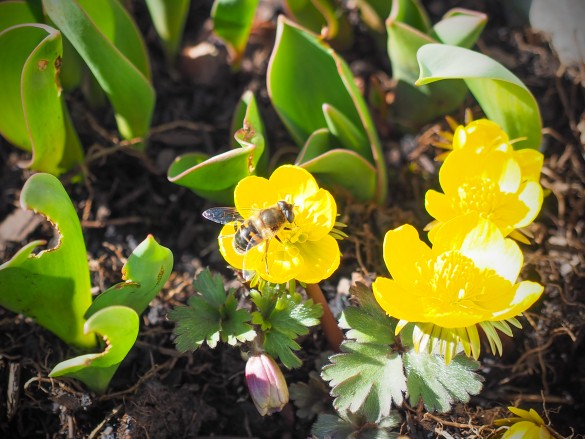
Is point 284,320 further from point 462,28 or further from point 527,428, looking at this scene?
point 462,28

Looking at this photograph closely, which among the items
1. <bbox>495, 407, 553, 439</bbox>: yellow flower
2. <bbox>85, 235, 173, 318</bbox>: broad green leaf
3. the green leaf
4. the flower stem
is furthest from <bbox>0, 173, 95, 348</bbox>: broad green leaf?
<bbox>495, 407, 553, 439</bbox>: yellow flower

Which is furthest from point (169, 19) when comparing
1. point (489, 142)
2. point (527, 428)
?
point (527, 428)

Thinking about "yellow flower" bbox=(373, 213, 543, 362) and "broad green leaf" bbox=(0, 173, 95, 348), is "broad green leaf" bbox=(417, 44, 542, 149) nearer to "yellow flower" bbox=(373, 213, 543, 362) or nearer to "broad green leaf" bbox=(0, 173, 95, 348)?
"yellow flower" bbox=(373, 213, 543, 362)

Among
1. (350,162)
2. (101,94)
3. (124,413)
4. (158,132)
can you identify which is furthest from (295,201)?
(101,94)

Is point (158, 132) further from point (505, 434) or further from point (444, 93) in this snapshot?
point (505, 434)

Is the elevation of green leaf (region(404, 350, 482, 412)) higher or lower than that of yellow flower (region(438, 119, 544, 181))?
lower

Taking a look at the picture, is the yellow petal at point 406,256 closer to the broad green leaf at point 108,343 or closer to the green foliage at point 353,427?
the green foliage at point 353,427
